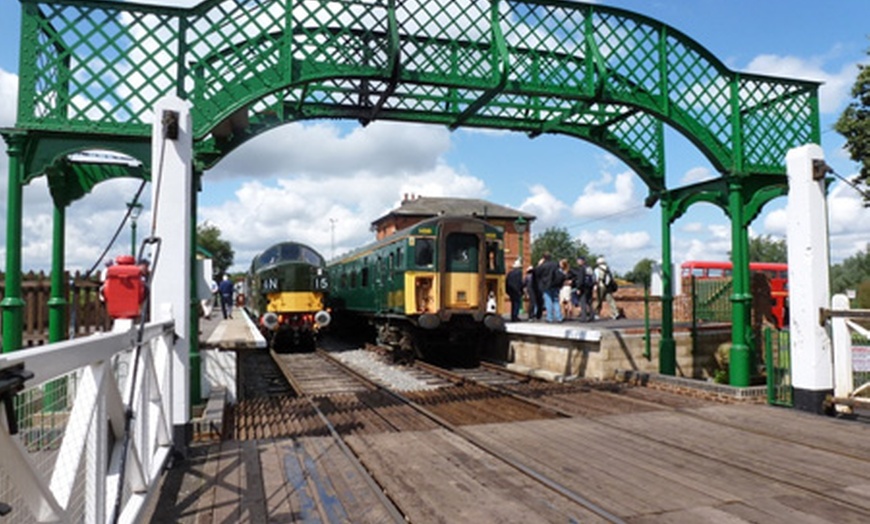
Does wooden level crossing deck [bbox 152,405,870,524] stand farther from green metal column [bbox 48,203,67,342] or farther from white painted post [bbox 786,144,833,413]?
green metal column [bbox 48,203,67,342]

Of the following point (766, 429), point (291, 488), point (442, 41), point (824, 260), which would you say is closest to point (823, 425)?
point (766, 429)

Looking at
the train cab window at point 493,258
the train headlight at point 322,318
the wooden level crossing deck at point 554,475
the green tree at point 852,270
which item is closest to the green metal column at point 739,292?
the wooden level crossing deck at point 554,475

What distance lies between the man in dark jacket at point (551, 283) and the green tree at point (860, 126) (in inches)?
469

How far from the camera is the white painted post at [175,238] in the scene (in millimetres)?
5613

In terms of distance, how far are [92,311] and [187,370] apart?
8258mm

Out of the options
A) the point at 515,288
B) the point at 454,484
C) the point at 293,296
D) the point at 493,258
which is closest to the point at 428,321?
the point at 493,258

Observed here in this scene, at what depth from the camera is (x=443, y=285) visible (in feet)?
42.2

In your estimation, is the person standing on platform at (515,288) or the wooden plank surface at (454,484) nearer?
the wooden plank surface at (454,484)

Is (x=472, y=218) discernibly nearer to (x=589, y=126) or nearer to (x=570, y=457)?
(x=589, y=126)

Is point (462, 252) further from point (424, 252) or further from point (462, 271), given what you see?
point (424, 252)

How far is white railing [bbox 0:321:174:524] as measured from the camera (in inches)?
82.1

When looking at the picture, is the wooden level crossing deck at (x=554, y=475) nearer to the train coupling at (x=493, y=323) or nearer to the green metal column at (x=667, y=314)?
the green metal column at (x=667, y=314)

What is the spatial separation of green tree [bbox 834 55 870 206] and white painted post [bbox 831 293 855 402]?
1521 cm

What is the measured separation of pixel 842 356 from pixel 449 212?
4630cm
